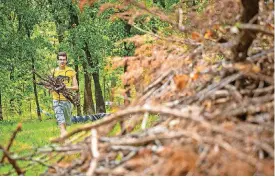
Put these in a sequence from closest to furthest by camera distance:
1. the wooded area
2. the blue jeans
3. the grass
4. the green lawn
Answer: the wooded area < the green lawn < the grass < the blue jeans

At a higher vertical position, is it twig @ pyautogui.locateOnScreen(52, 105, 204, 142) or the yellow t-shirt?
twig @ pyautogui.locateOnScreen(52, 105, 204, 142)

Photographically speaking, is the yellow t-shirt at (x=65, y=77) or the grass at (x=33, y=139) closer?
the grass at (x=33, y=139)

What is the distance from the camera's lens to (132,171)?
246 cm

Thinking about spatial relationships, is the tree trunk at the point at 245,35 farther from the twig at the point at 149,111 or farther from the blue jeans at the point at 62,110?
the blue jeans at the point at 62,110

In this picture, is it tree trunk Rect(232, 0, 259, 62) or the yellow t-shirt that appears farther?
the yellow t-shirt

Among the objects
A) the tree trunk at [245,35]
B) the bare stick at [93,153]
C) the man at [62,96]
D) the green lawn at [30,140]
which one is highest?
the tree trunk at [245,35]

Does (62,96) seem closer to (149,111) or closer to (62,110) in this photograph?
(62,110)

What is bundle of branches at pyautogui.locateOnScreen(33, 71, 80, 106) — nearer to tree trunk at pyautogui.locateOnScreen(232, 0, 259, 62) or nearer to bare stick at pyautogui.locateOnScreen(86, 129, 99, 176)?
tree trunk at pyautogui.locateOnScreen(232, 0, 259, 62)

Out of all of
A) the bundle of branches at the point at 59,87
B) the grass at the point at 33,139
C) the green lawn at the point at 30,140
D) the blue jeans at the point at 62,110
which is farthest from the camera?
the blue jeans at the point at 62,110

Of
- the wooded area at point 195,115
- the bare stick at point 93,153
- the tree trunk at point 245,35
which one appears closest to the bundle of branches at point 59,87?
the wooded area at point 195,115

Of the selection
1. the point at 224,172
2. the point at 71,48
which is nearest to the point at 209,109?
the point at 224,172

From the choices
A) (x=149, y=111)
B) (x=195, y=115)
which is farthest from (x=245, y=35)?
(x=149, y=111)

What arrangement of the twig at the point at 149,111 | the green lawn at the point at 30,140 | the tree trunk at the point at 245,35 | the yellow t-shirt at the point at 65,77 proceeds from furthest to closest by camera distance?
1. the yellow t-shirt at the point at 65,77
2. the green lawn at the point at 30,140
3. the tree trunk at the point at 245,35
4. the twig at the point at 149,111

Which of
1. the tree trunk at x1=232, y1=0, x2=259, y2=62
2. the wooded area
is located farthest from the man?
the tree trunk at x1=232, y1=0, x2=259, y2=62
